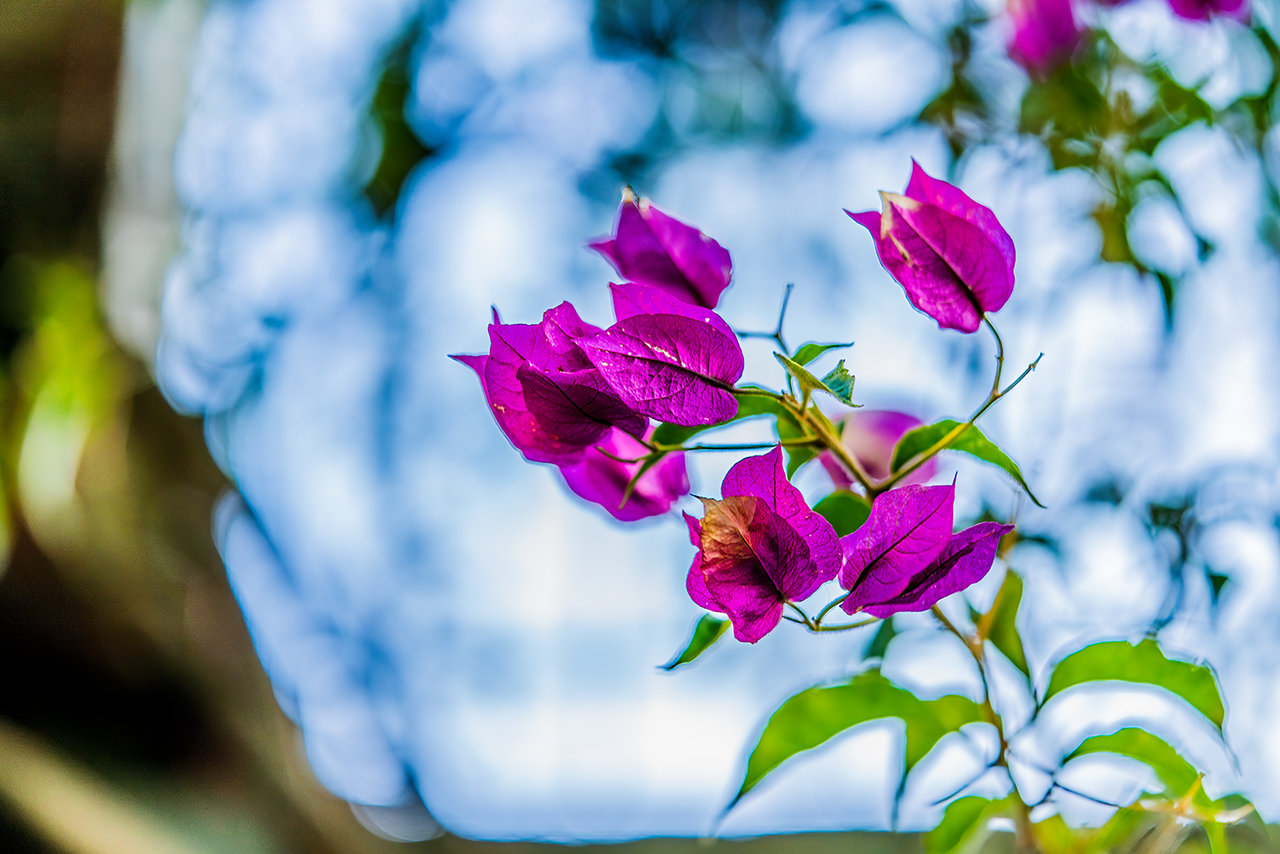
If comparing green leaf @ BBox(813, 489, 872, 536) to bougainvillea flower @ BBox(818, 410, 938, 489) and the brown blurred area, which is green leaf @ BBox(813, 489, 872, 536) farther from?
the brown blurred area

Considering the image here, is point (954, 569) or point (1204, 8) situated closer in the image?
point (954, 569)

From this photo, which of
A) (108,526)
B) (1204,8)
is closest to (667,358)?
(1204,8)

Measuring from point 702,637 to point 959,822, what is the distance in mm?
149

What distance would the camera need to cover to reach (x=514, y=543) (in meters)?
1.28

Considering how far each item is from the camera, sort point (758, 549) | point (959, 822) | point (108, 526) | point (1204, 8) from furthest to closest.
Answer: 1. point (108, 526)
2. point (1204, 8)
3. point (959, 822)
4. point (758, 549)

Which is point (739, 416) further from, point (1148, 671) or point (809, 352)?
point (1148, 671)

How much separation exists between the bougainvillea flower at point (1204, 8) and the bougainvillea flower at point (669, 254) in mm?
437

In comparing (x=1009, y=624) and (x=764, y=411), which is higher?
(x=764, y=411)

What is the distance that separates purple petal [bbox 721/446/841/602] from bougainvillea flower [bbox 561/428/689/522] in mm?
45

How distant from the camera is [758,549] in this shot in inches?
8.4

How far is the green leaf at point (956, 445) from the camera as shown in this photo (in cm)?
23

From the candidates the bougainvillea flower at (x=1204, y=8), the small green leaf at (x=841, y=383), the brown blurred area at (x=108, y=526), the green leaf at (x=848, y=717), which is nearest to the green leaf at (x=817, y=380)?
the small green leaf at (x=841, y=383)

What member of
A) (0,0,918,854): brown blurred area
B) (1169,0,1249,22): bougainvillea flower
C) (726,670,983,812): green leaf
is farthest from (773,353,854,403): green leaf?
(0,0,918,854): brown blurred area

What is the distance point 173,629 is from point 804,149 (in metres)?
0.90
